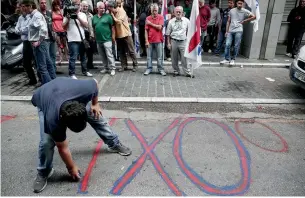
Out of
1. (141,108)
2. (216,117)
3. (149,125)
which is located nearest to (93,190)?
(149,125)

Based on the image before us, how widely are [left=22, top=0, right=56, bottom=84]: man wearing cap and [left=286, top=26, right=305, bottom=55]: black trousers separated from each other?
810 centimetres

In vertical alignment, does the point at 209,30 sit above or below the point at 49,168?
above

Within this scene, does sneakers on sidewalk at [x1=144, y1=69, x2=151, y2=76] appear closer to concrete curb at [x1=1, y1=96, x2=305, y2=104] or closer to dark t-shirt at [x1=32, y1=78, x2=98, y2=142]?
concrete curb at [x1=1, y1=96, x2=305, y2=104]

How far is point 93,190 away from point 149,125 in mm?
1654

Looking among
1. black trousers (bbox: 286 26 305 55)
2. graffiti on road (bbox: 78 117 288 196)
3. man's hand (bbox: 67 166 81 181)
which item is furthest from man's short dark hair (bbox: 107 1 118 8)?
black trousers (bbox: 286 26 305 55)

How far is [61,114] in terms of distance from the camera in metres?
2.14

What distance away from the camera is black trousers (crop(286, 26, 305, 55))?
8441 millimetres

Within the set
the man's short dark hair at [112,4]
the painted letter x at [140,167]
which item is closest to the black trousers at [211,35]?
the man's short dark hair at [112,4]

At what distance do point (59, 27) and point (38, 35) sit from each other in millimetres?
1697

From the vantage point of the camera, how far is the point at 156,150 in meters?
3.46

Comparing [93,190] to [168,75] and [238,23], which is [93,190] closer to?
[168,75]

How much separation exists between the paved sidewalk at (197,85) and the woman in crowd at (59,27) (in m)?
0.80

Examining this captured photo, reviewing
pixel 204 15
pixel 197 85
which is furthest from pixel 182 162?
pixel 204 15

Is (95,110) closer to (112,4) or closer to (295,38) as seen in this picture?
(112,4)
